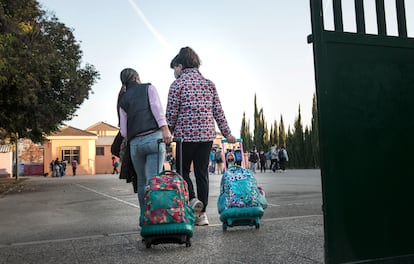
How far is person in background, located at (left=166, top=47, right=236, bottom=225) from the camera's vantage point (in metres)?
4.96

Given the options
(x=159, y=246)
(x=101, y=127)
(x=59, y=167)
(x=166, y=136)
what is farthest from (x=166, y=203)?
(x=101, y=127)

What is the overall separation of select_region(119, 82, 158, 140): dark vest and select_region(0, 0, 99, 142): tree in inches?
329

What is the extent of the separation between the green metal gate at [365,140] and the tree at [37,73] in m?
11.2

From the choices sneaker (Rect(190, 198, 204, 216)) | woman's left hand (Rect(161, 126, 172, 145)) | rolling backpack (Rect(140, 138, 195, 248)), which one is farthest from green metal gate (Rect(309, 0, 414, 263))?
sneaker (Rect(190, 198, 204, 216))

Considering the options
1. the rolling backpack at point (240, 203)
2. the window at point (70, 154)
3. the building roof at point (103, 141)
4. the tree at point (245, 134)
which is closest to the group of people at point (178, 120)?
the rolling backpack at point (240, 203)

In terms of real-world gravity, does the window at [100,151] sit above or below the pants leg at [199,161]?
above

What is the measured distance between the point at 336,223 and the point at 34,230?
4.44 meters

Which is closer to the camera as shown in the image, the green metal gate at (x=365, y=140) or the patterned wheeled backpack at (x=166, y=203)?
the green metal gate at (x=365, y=140)

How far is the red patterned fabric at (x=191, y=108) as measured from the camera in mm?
4949

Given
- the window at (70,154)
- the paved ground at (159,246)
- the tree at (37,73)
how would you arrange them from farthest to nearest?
the window at (70,154), the tree at (37,73), the paved ground at (159,246)

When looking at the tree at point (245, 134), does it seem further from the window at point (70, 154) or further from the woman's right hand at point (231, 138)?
the woman's right hand at point (231, 138)

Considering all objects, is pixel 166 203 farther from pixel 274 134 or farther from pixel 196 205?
pixel 274 134

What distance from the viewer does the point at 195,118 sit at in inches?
195

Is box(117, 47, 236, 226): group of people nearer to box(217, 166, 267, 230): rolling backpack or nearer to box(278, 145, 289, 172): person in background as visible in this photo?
box(217, 166, 267, 230): rolling backpack
